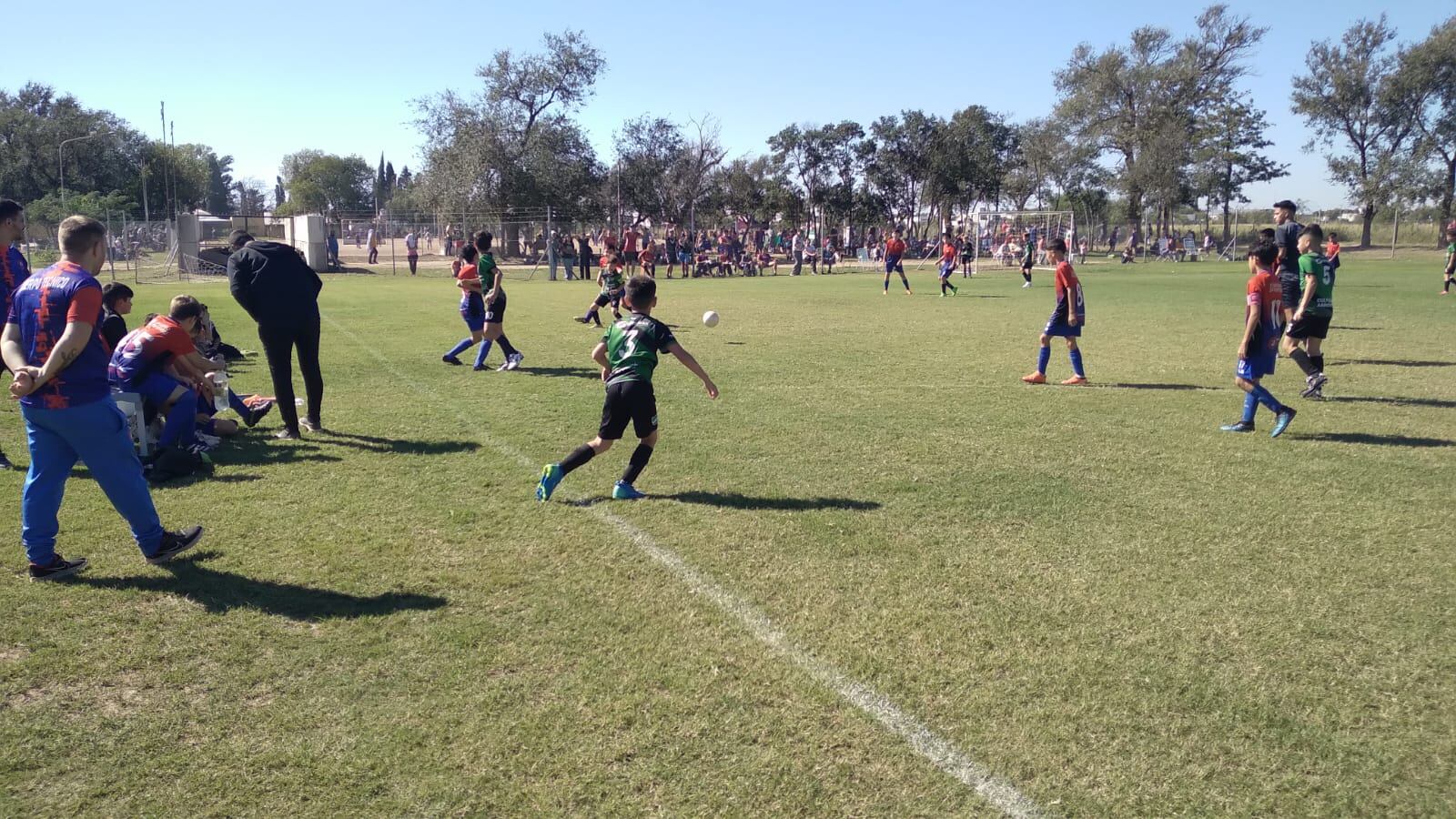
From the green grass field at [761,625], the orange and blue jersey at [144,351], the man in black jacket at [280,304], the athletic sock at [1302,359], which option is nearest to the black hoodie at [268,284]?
the man in black jacket at [280,304]

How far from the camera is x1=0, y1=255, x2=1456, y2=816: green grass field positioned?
3262mm

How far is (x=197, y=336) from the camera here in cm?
949

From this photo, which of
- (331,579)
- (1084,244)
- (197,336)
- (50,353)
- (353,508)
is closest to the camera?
(50,353)

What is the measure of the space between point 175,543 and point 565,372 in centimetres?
735

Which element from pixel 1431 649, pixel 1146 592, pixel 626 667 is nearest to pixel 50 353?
pixel 626 667

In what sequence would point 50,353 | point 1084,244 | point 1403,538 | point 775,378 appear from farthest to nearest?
point 1084,244, point 775,378, point 1403,538, point 50,353

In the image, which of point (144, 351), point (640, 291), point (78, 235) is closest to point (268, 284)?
point (144, 351)

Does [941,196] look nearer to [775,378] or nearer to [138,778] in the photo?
[775,378]

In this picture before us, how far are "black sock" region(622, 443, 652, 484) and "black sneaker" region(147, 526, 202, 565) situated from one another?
8.96 ft

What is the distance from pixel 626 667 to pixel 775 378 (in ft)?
26.8

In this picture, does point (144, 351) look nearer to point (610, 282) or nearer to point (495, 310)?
point (495, 310)

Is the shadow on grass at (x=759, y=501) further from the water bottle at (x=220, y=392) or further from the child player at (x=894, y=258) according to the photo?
the child player at (x=894, y=258)

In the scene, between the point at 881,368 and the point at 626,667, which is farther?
the point at 881,368

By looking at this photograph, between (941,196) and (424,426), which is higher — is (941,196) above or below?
above
